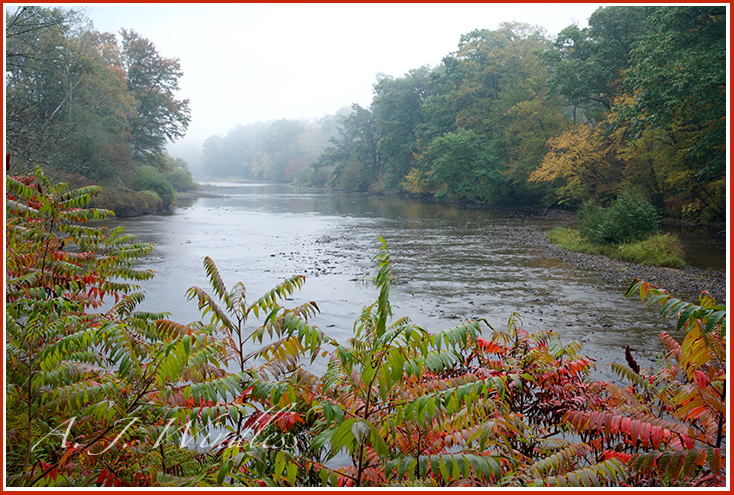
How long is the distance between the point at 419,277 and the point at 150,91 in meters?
50.7

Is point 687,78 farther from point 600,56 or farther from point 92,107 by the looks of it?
point 92,107

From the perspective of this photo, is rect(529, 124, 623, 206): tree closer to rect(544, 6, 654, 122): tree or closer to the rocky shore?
rect(544, 6, 654, 122): tree

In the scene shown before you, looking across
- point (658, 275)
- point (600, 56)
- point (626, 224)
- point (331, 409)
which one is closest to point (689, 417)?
point (331, 409)

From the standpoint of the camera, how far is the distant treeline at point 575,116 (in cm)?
1986

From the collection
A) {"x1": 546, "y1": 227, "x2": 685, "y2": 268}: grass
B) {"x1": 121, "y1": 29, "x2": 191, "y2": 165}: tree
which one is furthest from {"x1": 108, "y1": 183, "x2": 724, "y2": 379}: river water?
{"x1": 121, "y1": 29, "x2": 191, "y2": 165}: tree

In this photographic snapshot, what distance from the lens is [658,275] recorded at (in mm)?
14289

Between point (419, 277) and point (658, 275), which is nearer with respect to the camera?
point (658, 275)

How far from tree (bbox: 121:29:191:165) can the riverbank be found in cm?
4767

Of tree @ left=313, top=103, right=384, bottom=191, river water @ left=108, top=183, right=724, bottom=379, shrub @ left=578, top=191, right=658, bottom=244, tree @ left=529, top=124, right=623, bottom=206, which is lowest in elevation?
river water @ left=108, top=183, right=724, bottom=379

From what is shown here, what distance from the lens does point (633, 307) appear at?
11.4m

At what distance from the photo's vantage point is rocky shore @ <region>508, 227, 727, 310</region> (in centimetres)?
1239

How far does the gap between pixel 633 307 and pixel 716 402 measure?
367 inches

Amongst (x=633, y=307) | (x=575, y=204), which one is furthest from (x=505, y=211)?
(x=633, y=307)

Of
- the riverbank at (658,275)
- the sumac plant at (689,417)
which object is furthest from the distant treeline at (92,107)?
the riverbank at (658,275)
